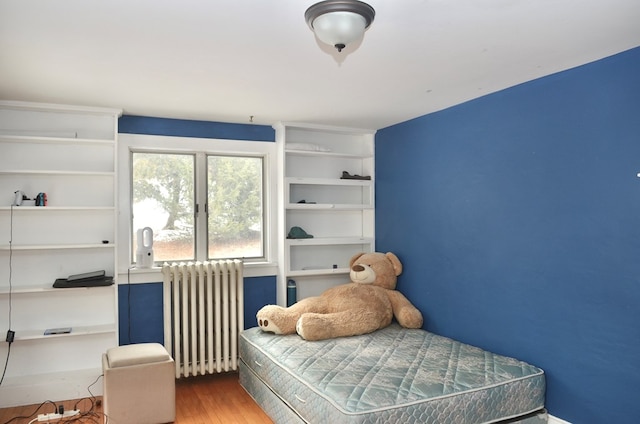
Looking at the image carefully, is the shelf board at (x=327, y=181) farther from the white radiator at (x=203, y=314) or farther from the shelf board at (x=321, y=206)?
the white radiator at (x=203, y=314)

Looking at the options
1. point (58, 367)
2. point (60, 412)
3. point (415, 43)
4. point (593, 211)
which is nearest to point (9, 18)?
point (415, 43)

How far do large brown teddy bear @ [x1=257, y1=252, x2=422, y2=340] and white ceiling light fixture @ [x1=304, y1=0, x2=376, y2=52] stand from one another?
2.40 m

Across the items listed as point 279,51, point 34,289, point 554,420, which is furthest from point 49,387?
point 554,420

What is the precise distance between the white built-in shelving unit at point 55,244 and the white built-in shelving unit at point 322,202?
153 centimetres

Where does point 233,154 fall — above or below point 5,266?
above

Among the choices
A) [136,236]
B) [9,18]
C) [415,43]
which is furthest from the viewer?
[136,236]

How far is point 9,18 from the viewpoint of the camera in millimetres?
2135

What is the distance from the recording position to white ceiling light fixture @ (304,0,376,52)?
1.93m

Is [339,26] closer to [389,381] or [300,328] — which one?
[389,381]

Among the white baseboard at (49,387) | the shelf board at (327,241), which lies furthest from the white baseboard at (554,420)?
the white baseboard at (49,387)

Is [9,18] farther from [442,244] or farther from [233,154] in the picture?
[442,244]

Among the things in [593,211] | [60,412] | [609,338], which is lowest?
[60,412]

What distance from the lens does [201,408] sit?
12.1ft

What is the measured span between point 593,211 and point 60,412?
3765 mm
